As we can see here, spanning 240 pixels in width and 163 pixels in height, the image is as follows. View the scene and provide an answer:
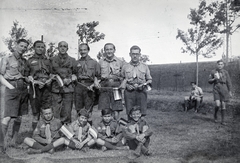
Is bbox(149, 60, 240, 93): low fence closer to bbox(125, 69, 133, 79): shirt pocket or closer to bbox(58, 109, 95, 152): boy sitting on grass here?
bbox(125, 69, 133, 79): shirt pocket

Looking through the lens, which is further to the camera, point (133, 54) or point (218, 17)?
point (218, 17)

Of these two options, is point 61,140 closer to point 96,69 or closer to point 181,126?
point 96,69

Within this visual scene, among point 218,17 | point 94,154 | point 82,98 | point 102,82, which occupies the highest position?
point 218,17

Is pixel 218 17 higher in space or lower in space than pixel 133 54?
higher

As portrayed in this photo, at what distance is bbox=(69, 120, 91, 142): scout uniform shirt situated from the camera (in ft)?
13.5

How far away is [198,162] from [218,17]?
5.35 meters

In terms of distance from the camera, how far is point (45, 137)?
4059 millimetres

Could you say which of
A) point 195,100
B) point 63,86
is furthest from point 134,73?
point 195,100

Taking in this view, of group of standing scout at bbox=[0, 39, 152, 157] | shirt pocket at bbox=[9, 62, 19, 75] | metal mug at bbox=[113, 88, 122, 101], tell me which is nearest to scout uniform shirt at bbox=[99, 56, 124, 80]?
group of standing scout at bbox=[0, 39, 152, 157]

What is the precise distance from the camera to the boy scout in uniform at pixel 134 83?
15.6 ft

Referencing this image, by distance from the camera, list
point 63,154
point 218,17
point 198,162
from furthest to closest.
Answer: point 218,17, point 63,154, point 198,162

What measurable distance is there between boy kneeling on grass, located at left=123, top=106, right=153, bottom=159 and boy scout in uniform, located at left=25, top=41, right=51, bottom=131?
1738mm

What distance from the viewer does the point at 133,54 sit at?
15.6 feet

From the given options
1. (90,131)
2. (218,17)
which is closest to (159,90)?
(218,17)
